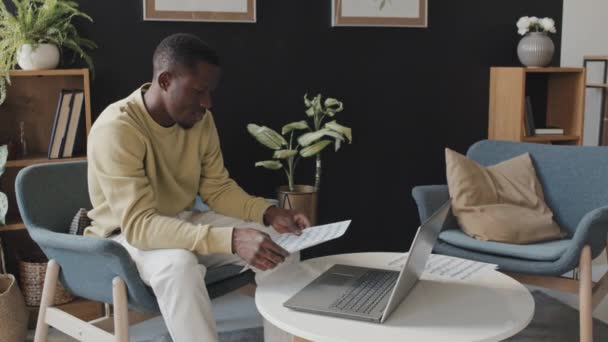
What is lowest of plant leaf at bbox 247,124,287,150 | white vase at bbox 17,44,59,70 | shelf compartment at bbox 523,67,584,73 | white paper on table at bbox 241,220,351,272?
white paper on table at bbox 241,220,351,272

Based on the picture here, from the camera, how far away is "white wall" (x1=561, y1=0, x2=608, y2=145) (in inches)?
252

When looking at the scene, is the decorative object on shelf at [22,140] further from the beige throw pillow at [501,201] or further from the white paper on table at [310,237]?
the beige throw pillow at [501,201]

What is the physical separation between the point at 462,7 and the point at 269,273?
2.38 metres

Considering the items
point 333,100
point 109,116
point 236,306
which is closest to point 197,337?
point 109,116

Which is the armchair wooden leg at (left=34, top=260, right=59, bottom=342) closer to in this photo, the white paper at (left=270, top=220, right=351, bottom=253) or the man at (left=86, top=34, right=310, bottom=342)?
the man at (left=86, top=34, right=310, bottom=342)

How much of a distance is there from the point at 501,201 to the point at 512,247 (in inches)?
13.2

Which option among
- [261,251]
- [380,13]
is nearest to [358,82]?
[380,13]

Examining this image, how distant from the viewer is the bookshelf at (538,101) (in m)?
3.96

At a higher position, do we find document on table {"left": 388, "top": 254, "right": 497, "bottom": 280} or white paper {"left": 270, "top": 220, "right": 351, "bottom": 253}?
white paper {"left": 270, "top": 220, "right": 351, "bottom": 253}

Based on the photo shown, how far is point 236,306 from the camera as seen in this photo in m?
3.36

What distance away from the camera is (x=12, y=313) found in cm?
280

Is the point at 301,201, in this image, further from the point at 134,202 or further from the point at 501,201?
the point at 134,202

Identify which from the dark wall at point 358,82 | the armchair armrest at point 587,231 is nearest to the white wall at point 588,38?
the dark wall at point 358,82

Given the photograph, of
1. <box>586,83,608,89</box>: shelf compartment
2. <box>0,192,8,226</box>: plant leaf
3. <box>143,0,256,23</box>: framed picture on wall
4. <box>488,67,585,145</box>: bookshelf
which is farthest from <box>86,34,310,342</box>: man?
<box>586,83,608,89</box>: shelf compartment
